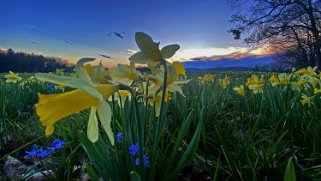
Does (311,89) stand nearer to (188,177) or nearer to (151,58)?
(188,177)

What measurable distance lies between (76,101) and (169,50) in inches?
11.5

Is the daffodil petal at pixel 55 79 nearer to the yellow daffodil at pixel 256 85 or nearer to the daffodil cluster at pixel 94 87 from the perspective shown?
the daffodil cluster at pixel 94 87

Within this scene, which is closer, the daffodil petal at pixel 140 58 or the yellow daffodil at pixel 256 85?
the daffodil petal at pixel 140 58

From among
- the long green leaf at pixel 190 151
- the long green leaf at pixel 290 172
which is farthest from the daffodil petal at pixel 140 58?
the long green leaf at pixel 290 172

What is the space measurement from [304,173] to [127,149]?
70 centimetres

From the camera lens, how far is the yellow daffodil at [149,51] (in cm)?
82

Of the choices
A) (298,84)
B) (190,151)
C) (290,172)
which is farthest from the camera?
(298,84)

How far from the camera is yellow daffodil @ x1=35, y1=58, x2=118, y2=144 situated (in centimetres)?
70

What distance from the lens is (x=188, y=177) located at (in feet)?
4.29

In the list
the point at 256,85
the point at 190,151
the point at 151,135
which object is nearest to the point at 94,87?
the point at 190,151

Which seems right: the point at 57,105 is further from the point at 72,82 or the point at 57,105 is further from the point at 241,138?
the point at 241,138

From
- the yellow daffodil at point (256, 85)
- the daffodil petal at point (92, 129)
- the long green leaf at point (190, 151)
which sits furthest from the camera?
the yellow daffodil at point (256, 85)

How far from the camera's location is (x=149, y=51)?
85cm

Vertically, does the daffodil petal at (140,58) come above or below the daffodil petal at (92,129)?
above
